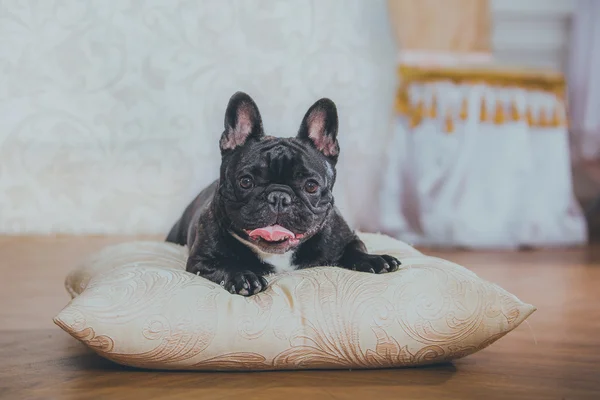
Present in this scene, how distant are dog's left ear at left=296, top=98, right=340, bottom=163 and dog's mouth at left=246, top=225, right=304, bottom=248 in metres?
0.22

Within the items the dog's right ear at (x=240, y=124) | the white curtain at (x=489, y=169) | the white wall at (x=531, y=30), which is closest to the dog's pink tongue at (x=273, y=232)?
the dog's right ear at (x=240, y=124)

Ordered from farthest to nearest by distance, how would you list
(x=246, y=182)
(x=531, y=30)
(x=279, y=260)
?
(x=531, y=30) < (x=279, y=260) < (x=246, y=182)

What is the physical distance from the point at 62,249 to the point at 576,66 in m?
3.13

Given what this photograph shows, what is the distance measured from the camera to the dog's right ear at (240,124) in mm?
1806

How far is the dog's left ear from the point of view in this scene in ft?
5.98

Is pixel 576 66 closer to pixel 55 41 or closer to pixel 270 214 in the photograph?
pixel 55 41

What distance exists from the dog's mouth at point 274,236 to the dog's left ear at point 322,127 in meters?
0.22

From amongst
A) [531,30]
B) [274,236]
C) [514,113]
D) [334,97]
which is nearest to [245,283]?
[274,236]

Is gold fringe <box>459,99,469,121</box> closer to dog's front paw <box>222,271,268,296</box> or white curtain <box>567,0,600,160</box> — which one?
white curtain <box>567,0,600,160</box>

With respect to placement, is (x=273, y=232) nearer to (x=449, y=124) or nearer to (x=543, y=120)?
(x=449, y=124)

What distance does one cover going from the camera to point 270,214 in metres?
1.70

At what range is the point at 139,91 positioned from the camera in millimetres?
4457

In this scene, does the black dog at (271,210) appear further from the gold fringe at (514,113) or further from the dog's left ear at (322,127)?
the gold fringe at (514,113)

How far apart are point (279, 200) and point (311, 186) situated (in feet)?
0.33
